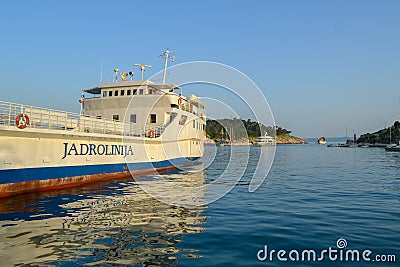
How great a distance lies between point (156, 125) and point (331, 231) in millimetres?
20627

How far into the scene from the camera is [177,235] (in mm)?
7020

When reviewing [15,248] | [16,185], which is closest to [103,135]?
[16,185]

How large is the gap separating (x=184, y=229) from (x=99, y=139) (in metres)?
11.2

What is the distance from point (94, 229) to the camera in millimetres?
7387


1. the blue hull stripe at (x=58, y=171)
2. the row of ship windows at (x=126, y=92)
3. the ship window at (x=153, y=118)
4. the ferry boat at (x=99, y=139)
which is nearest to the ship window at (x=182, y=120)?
the ferry boat at (x=99, y=139)

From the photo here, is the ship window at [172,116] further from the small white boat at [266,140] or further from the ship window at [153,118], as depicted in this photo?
the small white boat at [266,140]

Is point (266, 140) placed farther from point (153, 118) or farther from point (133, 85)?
point (133, 85)

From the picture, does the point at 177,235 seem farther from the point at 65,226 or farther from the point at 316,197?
the point at 316,197

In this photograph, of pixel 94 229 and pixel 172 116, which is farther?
pixel 172 116

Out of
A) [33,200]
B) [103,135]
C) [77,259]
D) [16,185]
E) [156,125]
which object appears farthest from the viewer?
[156,125]

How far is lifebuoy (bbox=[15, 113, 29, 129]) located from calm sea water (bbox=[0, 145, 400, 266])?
2.85m

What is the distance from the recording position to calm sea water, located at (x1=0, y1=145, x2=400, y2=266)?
18.4 ft

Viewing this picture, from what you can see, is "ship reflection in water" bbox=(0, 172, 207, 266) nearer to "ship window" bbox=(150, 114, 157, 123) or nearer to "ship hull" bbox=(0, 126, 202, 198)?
"ship hull" bbox=(0, 126, 202, 198)

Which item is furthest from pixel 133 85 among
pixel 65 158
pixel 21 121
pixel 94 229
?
pixel 94 229
